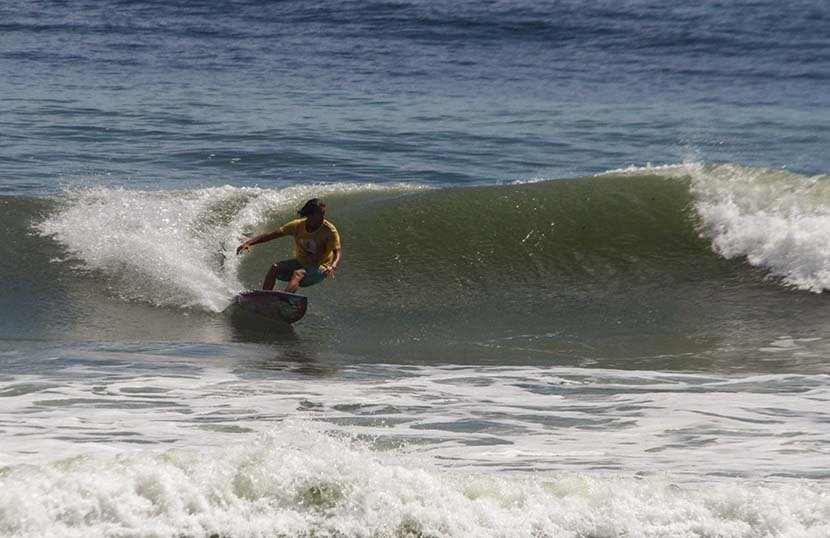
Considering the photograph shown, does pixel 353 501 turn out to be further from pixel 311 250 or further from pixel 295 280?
pixel 311 250

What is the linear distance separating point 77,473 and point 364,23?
29670 mm

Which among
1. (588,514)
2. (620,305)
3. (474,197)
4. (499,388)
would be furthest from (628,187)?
(588,514)

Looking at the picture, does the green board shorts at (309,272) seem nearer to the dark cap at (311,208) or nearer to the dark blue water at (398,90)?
the dark cap at (311,208)

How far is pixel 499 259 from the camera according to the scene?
45.6 feet

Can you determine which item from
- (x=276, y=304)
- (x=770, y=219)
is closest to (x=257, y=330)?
(x=276, y=304)

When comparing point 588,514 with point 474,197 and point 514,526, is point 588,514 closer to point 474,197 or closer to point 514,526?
point 514,526

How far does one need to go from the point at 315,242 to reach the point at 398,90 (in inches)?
628

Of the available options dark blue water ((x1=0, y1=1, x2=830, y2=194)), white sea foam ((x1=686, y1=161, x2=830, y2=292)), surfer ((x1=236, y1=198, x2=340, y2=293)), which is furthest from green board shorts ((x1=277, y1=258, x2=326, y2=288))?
dark blue water ((x1=0, y1=1, x2=830, y2=194))

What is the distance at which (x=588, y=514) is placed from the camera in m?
6.09

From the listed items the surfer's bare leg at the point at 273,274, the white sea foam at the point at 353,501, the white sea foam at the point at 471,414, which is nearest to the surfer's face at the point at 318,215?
the surfer's bare leg at the point at 273,274

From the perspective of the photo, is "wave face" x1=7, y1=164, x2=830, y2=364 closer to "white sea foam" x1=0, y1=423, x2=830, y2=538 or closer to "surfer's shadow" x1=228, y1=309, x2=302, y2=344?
"surfer's shadow" x1=228, y1=309, x2=302, y2=344

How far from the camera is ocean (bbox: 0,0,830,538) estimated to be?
614 cm

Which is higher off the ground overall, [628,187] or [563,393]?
[628,187]

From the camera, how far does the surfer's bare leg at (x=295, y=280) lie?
11.2m
